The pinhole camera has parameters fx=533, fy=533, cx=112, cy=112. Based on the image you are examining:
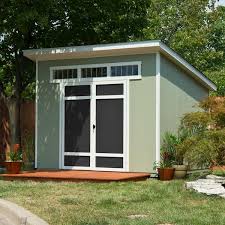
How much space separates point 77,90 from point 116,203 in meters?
5.74

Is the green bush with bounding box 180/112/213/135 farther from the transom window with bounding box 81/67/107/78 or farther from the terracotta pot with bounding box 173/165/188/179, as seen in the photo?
the transom window with bounding box 81/67/107/78

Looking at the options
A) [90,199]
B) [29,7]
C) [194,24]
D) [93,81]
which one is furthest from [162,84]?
[194,24]

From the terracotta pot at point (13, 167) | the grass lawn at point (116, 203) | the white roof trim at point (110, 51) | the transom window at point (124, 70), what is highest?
the white roof trim at point (110, 51)

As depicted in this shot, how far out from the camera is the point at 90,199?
A: 9.03 m

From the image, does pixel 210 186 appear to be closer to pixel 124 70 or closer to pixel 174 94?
pixel 174 94

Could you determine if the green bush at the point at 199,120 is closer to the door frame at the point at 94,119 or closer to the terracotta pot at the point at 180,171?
the terracotta pot at the point at 180,171

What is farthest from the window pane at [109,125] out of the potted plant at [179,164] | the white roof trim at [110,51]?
the potted plant at [179,164]

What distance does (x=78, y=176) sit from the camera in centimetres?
1198

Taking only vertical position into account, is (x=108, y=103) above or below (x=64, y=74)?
below

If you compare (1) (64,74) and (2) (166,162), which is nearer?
(2) (166,162)

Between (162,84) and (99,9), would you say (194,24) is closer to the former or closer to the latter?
(99,9)

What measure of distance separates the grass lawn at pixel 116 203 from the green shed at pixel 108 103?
1879mm

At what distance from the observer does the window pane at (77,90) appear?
542 inches

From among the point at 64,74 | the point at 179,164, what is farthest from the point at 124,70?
the point at 179,164
